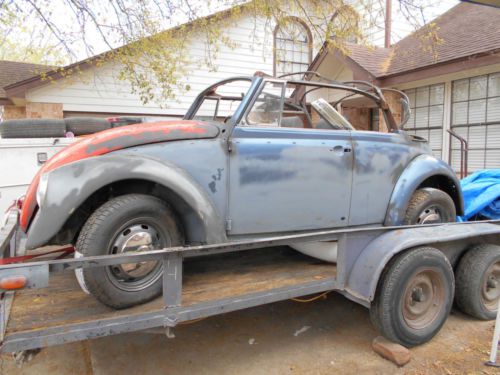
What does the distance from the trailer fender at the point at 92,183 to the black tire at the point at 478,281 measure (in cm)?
266

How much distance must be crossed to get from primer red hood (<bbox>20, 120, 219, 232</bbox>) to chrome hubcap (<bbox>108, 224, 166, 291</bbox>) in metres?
0.57

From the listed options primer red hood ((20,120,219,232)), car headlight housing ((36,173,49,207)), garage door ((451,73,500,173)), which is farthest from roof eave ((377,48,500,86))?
car headlight housing ((36,173,49,207))

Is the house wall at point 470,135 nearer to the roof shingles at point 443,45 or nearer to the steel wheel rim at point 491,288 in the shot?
the roof shingles at point 443,45

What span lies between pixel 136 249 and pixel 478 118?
27.6 feet

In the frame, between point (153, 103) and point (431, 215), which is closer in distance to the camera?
point (431, 215)

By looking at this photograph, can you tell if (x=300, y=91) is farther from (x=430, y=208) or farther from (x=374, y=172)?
(x=430, y=208)

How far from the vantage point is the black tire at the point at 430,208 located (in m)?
3.95

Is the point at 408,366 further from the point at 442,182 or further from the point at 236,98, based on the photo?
the point at 236,98

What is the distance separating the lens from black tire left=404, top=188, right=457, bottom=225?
395 centimetres

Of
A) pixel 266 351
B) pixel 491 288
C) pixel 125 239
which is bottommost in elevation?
pixel 266 351

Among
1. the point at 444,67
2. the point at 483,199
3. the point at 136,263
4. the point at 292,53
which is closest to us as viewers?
the point at 136,263

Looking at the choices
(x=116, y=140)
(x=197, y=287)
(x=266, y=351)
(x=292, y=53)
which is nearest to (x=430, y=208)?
(x=266, y=351)

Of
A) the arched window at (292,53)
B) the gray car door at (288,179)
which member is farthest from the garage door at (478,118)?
the gray car door at (288,179)

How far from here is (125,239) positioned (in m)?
2.68
